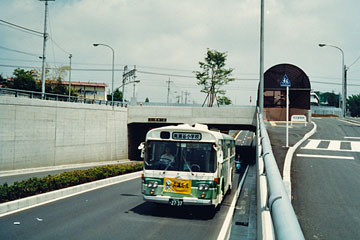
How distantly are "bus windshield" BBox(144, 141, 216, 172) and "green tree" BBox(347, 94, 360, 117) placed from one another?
116 m

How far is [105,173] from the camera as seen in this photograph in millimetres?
17484

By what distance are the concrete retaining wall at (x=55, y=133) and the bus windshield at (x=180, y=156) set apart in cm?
1439

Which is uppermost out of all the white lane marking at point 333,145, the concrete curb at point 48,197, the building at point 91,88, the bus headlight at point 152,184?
the building at point 91,88

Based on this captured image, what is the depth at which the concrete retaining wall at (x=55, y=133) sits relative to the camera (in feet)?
69.8

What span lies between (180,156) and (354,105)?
120389 mm

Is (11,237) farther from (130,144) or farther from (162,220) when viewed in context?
(130,144)

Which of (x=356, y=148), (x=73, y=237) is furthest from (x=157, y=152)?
(x=356, y=148)

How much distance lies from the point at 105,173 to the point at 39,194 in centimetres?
542

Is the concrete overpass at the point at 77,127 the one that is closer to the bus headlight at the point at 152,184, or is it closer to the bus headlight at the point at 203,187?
the bus headlight at the point at 152,184

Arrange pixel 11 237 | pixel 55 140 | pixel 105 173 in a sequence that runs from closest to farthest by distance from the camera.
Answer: pixel 11 237, pixel 105 173, pixel 55 140

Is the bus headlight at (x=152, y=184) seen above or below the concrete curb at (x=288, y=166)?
below

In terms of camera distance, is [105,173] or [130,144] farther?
[130,144]

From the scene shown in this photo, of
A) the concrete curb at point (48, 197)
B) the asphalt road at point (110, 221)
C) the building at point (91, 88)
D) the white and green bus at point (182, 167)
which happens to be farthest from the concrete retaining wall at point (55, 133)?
the building at point (91, 88)

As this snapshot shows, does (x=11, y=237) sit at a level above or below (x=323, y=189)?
below
